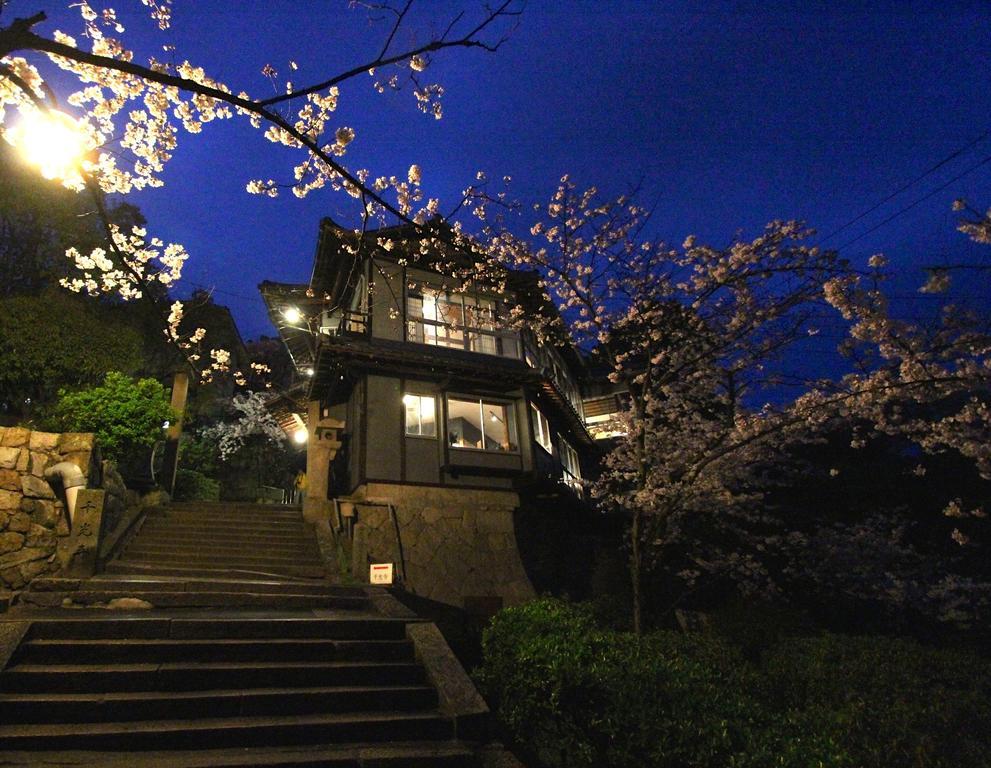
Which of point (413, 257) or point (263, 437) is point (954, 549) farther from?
point (263, 437)

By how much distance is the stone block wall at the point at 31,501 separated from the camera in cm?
988

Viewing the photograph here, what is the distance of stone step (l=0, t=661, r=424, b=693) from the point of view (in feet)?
16.5

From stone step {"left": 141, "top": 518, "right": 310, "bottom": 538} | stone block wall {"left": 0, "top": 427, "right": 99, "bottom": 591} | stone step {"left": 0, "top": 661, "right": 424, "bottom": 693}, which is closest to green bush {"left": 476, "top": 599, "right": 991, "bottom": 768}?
stone step {"left": 0, "top": 661, "right": 424, "bottom": 693}

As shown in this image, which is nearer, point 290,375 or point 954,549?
point 954,549

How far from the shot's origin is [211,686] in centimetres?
531

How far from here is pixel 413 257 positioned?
17.8 m

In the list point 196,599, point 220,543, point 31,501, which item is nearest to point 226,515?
point 220,543

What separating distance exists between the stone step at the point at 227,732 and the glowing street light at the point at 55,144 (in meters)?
5.77

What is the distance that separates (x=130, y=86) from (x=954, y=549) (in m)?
24.7

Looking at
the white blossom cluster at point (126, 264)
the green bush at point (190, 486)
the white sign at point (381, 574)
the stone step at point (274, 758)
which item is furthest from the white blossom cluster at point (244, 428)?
the stone step at point (274, 758)

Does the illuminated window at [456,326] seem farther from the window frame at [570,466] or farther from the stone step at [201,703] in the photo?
the stone step at [201,703]

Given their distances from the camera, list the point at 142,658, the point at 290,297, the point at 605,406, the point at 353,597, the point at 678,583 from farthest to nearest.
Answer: the point at 605,406, the point at 290,297, the point at 678,583, the point at 353,597, the point at 142,658

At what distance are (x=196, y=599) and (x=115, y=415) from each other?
750cm

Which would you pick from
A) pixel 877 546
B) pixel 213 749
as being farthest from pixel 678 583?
pixel 213 749
